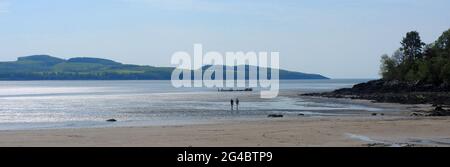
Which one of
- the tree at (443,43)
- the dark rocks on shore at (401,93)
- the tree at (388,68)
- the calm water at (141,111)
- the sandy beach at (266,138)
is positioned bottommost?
the calm water at (141,111)

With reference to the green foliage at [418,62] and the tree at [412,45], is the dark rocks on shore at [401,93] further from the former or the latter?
the tree at [412,45]

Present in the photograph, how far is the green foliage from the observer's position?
95.8m

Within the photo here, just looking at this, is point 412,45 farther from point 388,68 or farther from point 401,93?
point 401,93

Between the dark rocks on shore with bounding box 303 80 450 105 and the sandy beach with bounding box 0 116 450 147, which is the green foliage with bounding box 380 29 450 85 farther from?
the sandy beach with bounding box 0 116 450 147

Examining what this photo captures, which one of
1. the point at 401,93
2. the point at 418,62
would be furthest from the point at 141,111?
the point at 418,62

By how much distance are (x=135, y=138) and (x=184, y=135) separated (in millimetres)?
2446

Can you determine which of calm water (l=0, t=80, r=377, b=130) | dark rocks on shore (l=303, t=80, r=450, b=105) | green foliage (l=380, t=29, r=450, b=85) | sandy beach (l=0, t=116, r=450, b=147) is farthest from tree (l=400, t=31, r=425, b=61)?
sandy beach (l=0, t=116, r=450, b=147)

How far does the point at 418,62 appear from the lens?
108m

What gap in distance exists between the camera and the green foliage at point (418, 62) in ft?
314

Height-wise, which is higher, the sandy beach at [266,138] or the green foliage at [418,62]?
the green foliage at [418,62]

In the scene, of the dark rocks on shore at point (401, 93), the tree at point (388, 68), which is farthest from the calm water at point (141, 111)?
the tree at point (388, 68)
